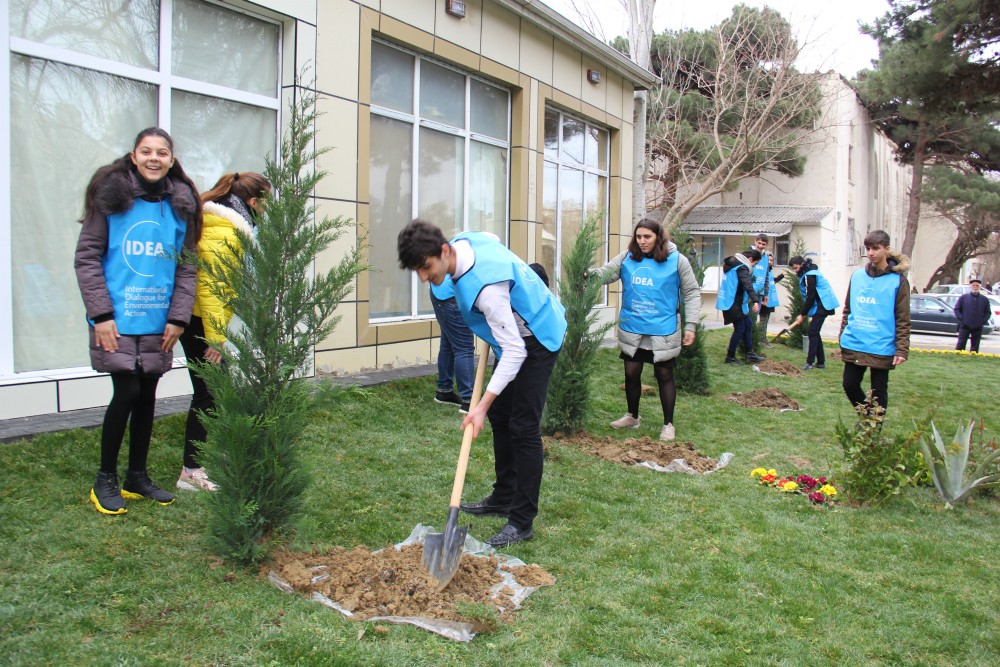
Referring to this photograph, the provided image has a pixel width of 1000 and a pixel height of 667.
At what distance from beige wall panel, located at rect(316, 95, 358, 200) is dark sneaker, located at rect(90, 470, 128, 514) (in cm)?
369

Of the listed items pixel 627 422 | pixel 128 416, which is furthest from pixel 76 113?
pixel 627 422

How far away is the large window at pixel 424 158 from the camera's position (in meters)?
8.12

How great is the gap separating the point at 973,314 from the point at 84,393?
16413 millimetres

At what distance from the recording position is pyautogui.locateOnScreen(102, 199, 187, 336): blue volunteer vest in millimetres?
3639

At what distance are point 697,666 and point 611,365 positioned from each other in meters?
7.59

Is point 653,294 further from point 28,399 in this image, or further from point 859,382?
point 28,399

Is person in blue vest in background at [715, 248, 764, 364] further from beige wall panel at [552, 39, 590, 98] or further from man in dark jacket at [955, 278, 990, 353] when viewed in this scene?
man in dark jacket at [955, 278, 990, 353]

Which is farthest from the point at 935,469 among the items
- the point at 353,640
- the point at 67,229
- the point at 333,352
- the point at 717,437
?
the point at 67,229

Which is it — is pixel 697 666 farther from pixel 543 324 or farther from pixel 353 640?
pixel 543 324

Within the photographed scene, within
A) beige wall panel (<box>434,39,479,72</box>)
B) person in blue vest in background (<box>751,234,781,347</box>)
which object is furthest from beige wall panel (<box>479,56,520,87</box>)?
A: person in blue vest in background (<box>751,234,781,347</box>)

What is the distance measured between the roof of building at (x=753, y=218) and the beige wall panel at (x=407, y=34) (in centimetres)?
2197

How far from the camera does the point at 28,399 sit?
5.05 m

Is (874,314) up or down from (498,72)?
down

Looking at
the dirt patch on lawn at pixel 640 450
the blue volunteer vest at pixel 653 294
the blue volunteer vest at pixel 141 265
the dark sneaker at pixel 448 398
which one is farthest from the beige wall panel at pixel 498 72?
the blue volunteer vest at pixel 141 265
